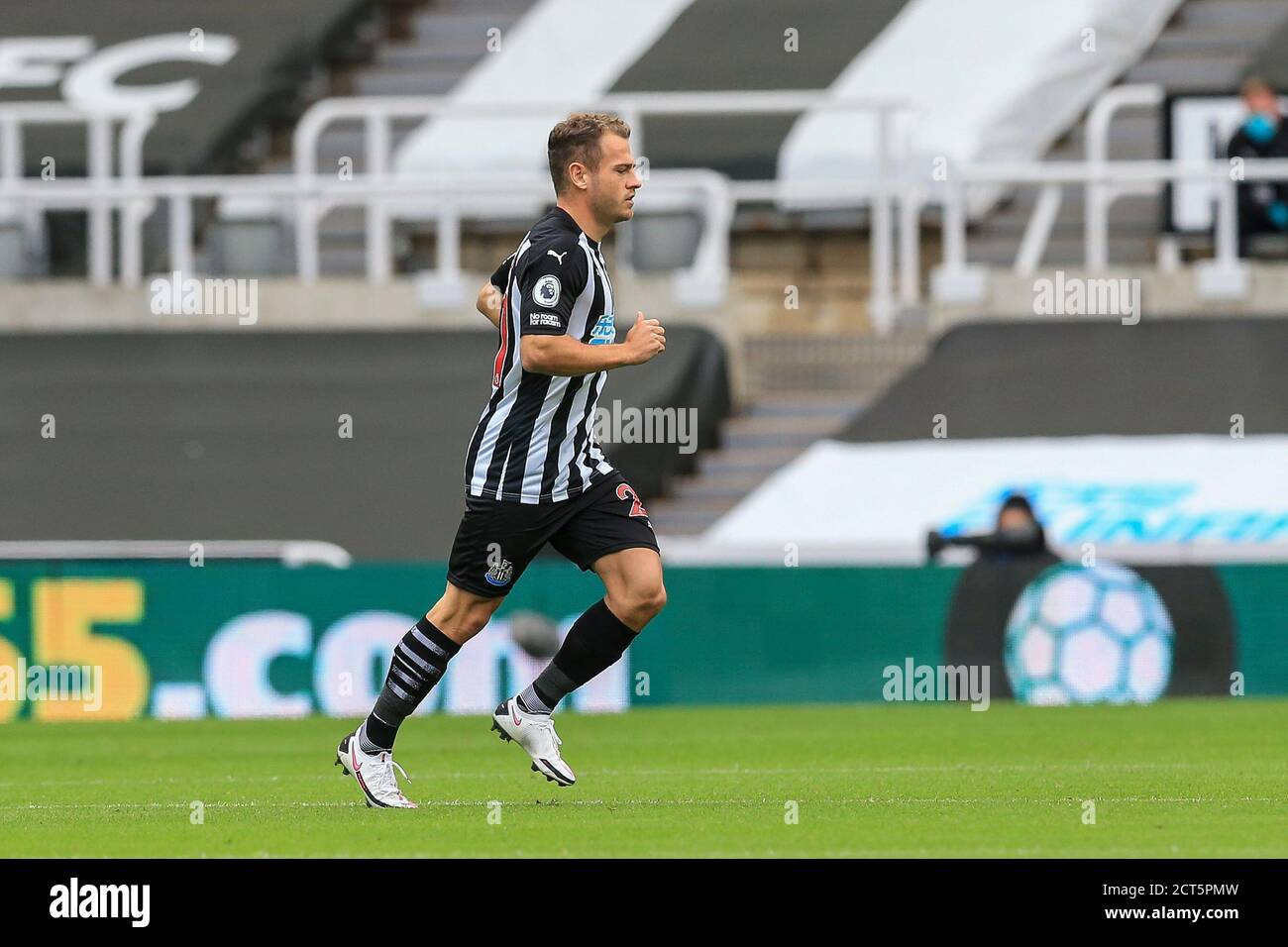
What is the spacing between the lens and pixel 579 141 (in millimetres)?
9094

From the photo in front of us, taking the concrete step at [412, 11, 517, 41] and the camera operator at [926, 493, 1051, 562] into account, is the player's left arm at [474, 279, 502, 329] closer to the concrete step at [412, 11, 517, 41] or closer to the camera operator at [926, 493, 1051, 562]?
the camera operator at [926, 493, 1051, 562]

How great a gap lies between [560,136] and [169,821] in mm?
2585

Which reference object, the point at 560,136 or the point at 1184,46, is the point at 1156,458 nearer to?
the point at 1184,46

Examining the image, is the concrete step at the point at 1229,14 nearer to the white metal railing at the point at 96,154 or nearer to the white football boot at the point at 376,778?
the white metal railing at the point at 96,154

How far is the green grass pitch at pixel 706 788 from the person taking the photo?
8.15 metres

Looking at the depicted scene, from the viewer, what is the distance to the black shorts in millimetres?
9047

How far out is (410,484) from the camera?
18250 millimetres

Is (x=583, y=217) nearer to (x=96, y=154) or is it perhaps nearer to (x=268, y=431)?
(x=268, y=431)

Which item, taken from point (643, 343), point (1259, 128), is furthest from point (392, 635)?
point (1259, 128)

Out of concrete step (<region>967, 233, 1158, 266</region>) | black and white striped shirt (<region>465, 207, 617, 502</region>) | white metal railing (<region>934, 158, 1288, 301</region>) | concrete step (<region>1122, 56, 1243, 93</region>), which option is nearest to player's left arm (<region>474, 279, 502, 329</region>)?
black and white striped shirt (<region>465, 207, 617, 502</region>)

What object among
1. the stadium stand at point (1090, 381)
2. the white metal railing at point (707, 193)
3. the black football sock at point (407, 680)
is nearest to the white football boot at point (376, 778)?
the black football sock at point (407, 680)

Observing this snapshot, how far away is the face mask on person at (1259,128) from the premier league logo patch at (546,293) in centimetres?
1106

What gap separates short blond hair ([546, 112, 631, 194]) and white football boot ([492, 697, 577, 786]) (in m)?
1.73
